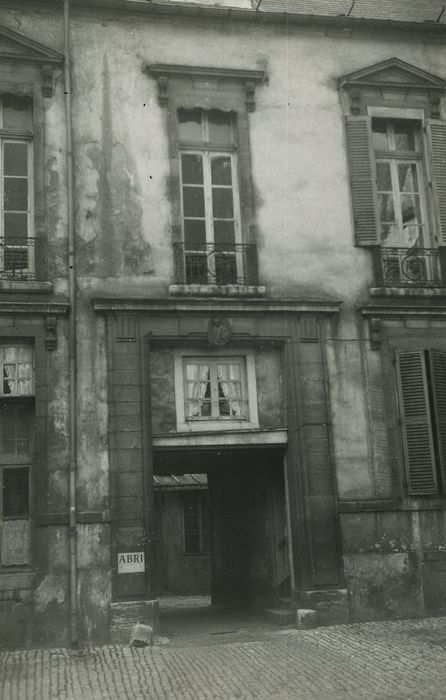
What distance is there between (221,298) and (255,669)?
4.70 m

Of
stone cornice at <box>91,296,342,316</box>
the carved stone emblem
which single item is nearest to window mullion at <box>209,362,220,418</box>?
the carved stone emblem

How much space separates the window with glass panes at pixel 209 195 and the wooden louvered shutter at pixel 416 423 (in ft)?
8.62

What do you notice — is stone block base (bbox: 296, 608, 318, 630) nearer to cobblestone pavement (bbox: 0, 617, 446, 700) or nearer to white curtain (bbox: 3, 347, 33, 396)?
cobblestone pavement (bbox: 0, 617, 446, 700)

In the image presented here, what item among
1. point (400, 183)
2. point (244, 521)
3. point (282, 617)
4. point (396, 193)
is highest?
point (400, 183)

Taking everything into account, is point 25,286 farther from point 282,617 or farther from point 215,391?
point 282,617

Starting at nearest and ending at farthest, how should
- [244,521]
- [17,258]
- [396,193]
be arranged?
[17,258] < [396,193] < [244,521]

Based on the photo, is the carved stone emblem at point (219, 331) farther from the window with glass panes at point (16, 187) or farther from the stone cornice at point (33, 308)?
the window with glass panes at point (16, 187)

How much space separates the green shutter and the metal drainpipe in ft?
12.8

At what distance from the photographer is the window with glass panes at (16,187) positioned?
10.8 metres

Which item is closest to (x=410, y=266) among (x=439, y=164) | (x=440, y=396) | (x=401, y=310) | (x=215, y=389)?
(x=401, y=310)

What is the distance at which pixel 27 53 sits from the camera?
1109cm

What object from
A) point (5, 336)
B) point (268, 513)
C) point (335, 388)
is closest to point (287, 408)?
point (335, 388)

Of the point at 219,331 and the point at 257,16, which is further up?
the point at 257,16

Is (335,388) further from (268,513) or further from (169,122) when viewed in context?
(169,122)
